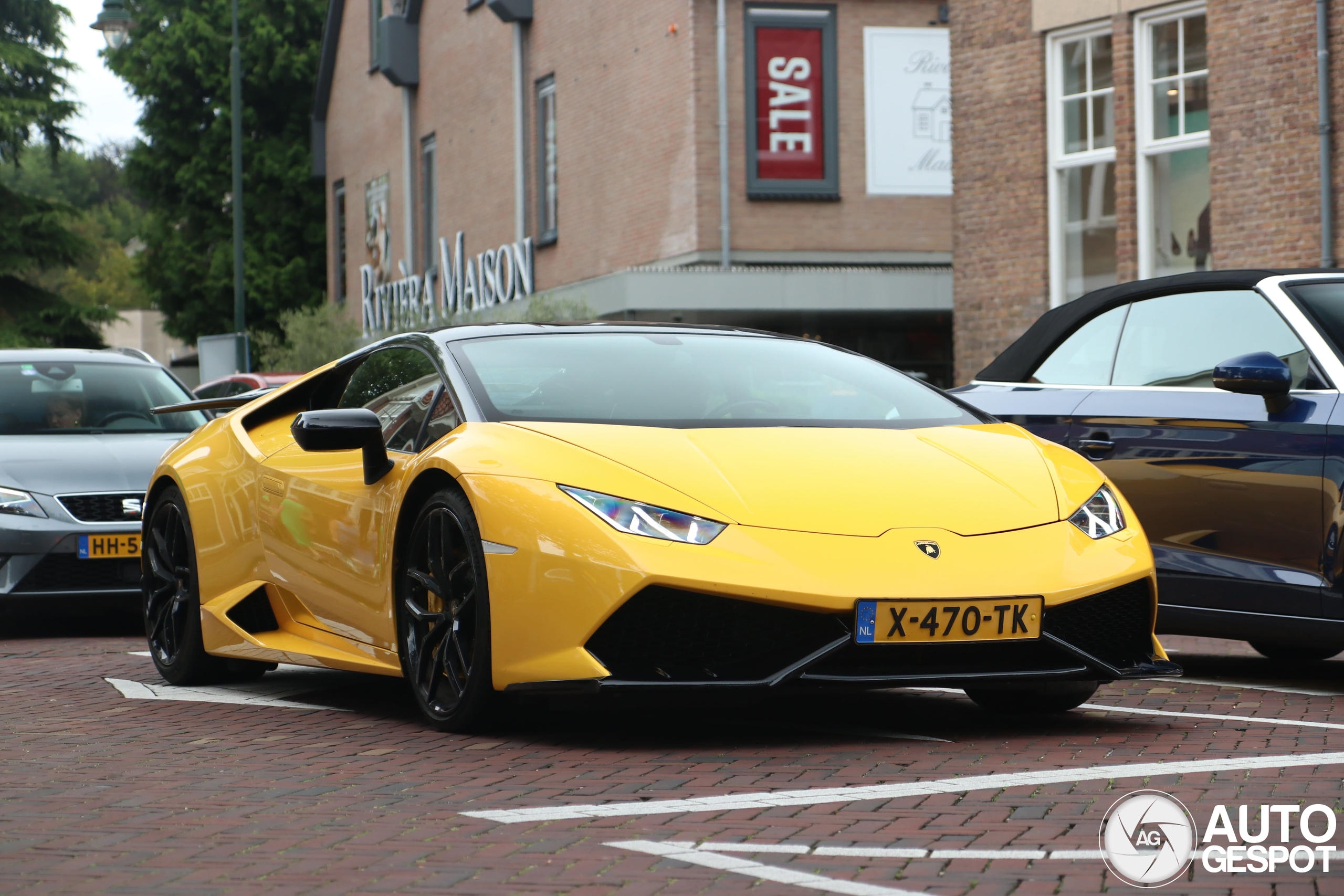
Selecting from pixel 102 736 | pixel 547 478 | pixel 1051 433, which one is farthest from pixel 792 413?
pixel 102 736

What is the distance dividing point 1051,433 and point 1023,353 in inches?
22.5

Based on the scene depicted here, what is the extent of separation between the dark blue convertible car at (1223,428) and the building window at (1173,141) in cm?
1155

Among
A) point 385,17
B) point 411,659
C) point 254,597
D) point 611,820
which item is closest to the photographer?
point 611,820

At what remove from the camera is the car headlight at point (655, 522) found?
16.7 ft

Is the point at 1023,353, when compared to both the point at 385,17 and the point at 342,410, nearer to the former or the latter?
the point at 342,410

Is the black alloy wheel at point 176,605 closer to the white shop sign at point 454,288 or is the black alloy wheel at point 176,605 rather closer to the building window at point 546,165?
the white shop sign at point 454,288

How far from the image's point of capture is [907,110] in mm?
29125

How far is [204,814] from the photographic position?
4516 millimetres

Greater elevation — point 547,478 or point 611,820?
point 547,478

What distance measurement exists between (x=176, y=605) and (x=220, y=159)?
154 ft

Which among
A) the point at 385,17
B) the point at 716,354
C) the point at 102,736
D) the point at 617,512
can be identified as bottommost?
the point at 102,736

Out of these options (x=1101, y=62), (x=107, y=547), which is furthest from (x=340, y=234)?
(x=107, y=547)

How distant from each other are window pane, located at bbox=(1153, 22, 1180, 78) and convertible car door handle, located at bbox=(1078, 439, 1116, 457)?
12.4 m

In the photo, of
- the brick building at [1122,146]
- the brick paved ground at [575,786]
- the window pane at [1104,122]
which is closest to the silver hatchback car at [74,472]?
the brick paved ground at [575,786]
